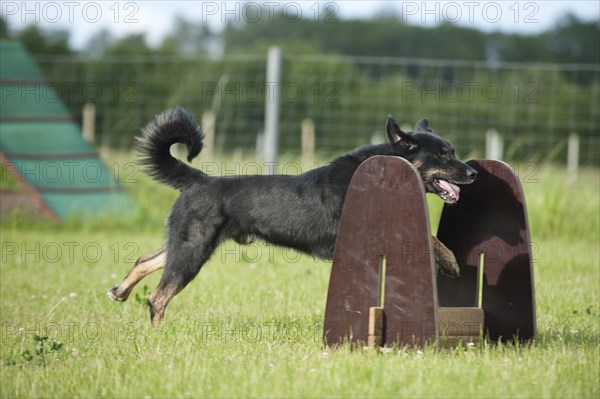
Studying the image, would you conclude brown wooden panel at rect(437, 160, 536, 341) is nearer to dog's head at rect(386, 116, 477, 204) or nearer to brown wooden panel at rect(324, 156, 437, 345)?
dog's head at rect(386, 116, 477, 204)

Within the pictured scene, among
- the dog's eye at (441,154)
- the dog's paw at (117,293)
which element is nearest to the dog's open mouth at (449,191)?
the dog's eye at (441,154)

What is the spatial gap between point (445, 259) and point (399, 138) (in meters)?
0.71

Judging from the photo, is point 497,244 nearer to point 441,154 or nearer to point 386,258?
point 441,154

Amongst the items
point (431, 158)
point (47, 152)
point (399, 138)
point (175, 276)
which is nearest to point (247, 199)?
point (175, 276)

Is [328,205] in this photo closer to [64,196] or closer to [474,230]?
[474,230]

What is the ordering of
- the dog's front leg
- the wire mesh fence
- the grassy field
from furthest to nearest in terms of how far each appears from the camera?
the wire mesh fence, the dog's front leg, the grassy field

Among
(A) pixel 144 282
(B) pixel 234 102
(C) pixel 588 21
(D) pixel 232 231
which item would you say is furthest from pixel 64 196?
(C) pixel 588 21

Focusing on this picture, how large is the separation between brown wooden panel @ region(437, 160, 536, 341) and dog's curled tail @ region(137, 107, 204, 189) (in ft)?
5.18

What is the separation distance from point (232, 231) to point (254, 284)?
1598 mm

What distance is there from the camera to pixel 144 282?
6.72 m

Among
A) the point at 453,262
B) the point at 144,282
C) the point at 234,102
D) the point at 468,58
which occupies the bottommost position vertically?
the point at 144,282

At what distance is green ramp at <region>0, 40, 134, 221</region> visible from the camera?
31.9ft

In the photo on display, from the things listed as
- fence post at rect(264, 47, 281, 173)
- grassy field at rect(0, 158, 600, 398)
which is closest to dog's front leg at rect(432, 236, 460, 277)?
grassy field at rect(0, 158, 600, 398)

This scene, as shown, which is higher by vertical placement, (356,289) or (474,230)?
(474,230)
